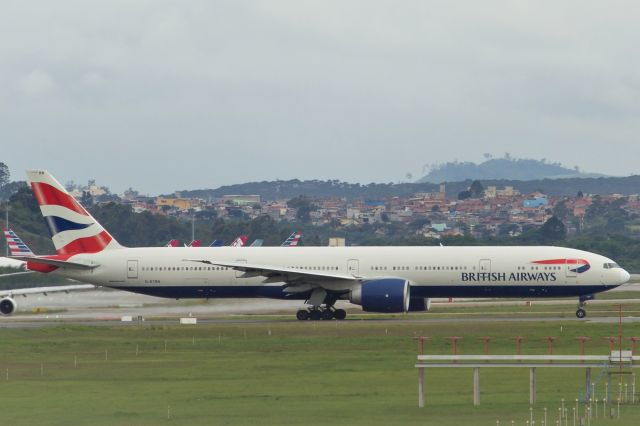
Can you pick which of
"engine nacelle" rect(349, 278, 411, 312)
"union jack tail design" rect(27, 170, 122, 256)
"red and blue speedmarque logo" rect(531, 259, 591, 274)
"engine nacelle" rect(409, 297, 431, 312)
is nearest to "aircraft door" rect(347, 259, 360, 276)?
"engine nacelle" rect(349, 278, 411, 312)

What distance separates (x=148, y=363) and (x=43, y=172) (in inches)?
1036

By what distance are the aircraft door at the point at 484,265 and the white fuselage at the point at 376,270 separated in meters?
0.05

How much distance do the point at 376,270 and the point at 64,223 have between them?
17481 mm

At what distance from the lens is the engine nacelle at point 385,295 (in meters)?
65.2

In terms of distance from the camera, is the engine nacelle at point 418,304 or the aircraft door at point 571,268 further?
the engine nacelle at point 418,304

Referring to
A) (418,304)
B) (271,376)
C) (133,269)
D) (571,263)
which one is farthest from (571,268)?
(271,376)

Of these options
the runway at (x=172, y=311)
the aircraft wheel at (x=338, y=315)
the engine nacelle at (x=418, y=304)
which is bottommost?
the runway at (x=172, y=311)

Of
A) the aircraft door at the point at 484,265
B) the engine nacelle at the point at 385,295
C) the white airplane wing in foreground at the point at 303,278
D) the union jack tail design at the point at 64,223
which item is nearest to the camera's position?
the engine nacelle at the point at 385,295

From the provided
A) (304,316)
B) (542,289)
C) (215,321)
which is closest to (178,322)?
(215,321)

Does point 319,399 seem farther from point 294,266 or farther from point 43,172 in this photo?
point 43,172

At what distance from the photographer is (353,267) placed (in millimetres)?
68750

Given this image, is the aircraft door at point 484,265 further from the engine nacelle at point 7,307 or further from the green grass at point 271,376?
the engine nacelle at point 7,307

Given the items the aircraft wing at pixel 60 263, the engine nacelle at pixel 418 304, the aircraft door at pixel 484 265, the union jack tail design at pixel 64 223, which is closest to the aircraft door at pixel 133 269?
the aircraft wing at pixel 60 263

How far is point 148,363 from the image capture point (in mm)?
48781
